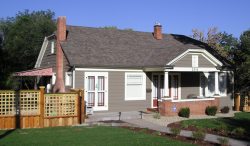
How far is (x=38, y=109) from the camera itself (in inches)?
640

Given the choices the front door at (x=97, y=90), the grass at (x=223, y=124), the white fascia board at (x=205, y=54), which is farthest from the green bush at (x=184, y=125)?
the front door at (x=97, y=90)

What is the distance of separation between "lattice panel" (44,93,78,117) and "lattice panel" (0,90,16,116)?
1.48 metres

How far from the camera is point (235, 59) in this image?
1383 inches

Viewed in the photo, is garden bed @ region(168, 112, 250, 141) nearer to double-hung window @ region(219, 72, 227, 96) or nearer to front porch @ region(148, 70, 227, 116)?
front porch @ region(148, 70, 227, 116)

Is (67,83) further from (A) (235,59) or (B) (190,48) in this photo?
(A) (235,59)

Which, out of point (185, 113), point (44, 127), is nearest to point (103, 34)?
point (185, 113)

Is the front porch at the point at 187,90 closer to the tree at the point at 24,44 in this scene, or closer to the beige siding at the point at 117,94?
the beige siding at the point at 117,94

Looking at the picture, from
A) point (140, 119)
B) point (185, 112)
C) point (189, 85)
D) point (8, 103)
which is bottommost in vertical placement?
point (140, 119)

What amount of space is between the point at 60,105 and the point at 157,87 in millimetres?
9031

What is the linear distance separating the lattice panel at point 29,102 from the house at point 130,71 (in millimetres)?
4532

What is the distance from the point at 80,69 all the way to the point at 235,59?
19832 millimetres

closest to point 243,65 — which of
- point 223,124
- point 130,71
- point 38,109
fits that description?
point 130,71

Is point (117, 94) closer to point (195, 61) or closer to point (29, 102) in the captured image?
point (195, 61)

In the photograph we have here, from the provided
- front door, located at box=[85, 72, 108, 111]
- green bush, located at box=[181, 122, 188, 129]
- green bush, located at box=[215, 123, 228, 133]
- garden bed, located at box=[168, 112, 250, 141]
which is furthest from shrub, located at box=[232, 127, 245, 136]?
front door, located at box=[85, 72, 108, 111]
